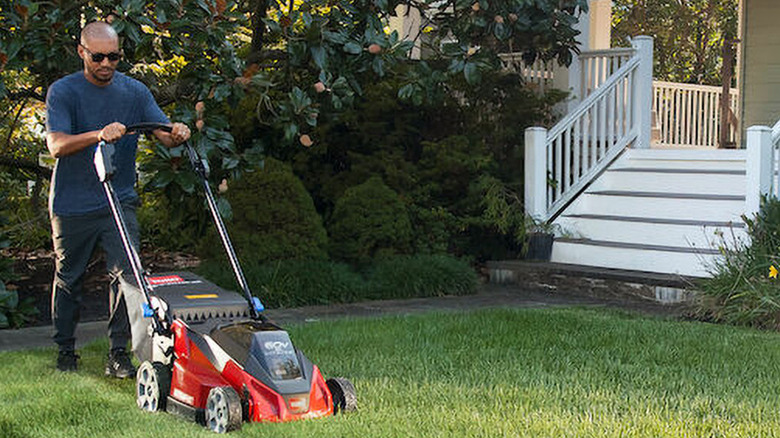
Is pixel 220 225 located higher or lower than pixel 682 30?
lower

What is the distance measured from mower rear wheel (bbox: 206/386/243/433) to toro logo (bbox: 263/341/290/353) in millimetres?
221

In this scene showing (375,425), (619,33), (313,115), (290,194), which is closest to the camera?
(375,425)

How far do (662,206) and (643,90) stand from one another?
1657 mm

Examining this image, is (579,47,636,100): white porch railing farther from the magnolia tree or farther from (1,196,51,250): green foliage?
(1,196,51,250): green foliage

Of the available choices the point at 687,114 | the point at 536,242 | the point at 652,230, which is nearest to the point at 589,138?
the point at 536,242

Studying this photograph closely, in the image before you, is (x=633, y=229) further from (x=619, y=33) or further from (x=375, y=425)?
(x=619, y=33)

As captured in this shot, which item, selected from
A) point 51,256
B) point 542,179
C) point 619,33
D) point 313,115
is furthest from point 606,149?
point 619,33

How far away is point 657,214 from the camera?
9.87 meters

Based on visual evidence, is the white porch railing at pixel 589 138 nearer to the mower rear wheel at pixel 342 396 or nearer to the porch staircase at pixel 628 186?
the porch staircase at pixel 628 186

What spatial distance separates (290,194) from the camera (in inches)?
361

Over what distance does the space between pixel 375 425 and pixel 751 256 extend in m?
4.24

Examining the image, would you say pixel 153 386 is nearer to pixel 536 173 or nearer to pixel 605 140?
pixel 536 173

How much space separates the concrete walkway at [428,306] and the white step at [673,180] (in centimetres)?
170

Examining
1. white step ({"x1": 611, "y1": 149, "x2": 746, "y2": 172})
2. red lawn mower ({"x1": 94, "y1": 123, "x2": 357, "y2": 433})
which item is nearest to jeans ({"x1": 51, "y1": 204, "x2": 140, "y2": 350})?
red lawn mower ({"x1": 94, "y1": 123, "x2": 357, "y2": 433})
